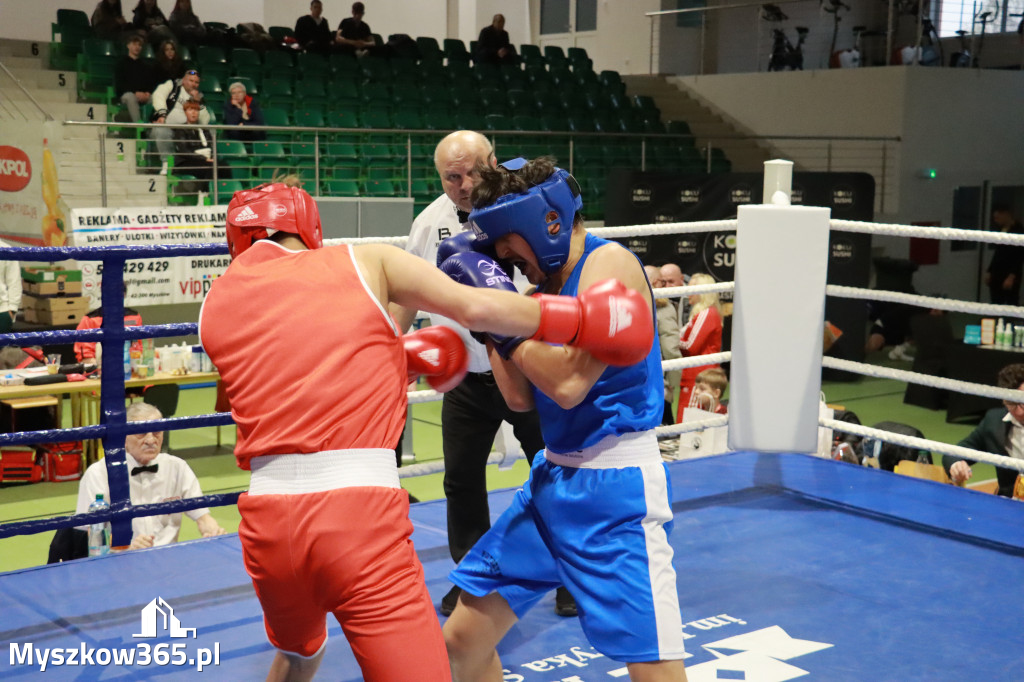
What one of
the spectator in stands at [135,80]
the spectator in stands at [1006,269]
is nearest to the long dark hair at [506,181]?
the spectator in stands at [135,80]

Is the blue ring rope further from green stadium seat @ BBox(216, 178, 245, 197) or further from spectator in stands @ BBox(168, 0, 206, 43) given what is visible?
spectator in stands @ BBox(168, 0, 206, 43)

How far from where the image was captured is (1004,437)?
14.7 ft

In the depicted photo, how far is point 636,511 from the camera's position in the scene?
6.14 feet

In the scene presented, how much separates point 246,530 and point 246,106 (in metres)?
8.17

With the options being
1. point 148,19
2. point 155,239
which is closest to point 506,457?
point 155,239

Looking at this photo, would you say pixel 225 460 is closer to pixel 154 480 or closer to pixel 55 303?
pixel 55 303

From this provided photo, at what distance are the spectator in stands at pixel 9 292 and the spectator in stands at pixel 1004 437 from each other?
580 cm

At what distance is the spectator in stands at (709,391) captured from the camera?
5578 millimetres

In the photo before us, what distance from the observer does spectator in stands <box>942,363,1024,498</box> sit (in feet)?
13.6

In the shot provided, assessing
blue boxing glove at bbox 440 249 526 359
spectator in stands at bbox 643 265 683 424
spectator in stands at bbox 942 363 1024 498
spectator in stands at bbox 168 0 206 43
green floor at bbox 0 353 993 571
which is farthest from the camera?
spectator in stands at bbox 168 0 206 43

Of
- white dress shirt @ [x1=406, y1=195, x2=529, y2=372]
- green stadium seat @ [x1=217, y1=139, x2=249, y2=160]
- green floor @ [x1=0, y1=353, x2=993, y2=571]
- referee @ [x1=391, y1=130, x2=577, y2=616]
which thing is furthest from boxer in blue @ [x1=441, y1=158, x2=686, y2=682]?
green stadium seat @ [x1=217, y1=139, x2=249, y2=160]

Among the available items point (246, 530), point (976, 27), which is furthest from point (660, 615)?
point (976, 27)

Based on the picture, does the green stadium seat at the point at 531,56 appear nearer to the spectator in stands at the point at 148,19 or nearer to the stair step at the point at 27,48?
the spectator in stands at the point at 148,19

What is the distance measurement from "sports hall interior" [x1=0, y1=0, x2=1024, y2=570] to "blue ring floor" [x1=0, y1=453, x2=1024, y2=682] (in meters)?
4.14
